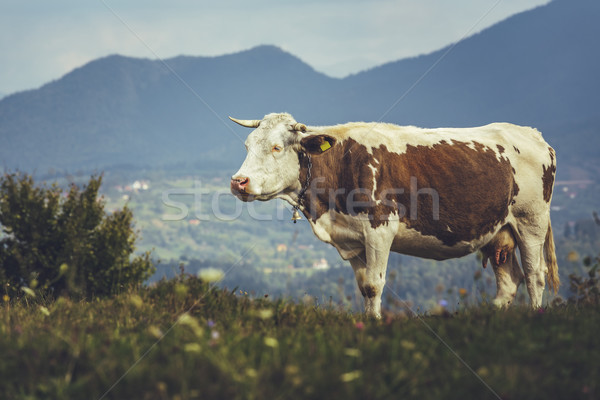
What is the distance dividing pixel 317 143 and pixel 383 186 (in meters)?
1.32

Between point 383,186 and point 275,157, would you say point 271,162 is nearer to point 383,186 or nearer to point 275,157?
point 275,157

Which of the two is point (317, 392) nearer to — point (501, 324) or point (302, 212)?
point (501, 324)

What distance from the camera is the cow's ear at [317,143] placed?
10.3m

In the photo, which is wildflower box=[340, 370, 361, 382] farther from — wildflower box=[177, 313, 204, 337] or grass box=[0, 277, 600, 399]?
wildflower box=[177, 313, 204, 337]

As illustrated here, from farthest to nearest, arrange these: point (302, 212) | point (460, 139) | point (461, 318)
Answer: point (460, 139) → point (302, 212) → point (461, 318)

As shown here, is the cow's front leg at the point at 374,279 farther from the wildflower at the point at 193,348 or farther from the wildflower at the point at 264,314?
the wildflower at the point at 193,348

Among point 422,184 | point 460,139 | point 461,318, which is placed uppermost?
point 460,139

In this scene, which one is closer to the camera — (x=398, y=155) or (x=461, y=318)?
(x=461, y=318)

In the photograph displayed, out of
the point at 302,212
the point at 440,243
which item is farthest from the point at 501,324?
the point at 302,212

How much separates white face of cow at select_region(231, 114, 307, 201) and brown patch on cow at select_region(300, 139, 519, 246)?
0.99 ft

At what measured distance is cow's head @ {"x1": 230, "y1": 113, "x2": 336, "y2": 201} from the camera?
397 inches

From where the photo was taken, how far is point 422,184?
418 inches

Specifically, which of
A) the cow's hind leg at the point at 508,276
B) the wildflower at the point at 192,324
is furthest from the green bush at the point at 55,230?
the wildflower at the point at 192,324

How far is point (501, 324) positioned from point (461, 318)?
0.63 meters
